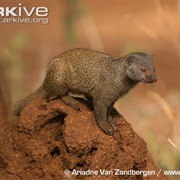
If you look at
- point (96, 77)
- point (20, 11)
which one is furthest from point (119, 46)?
point (20, 11)

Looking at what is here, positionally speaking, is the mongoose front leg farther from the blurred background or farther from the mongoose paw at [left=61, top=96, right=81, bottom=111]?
the blurred background

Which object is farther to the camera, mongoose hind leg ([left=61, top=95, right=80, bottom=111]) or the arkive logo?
the arkive logo

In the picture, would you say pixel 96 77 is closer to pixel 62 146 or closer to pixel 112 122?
pixel 112 122

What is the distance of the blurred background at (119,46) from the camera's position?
4.52m

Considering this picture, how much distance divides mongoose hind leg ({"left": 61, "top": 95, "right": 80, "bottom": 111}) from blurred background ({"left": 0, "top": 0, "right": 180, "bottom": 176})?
647 mm

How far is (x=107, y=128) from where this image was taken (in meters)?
3.99

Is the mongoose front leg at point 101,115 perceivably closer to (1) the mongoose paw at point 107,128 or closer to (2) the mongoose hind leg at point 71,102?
(1) the mongoose paw at point 107,128

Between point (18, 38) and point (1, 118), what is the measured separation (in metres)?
0.73

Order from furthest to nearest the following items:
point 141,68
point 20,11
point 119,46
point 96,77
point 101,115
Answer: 1. point 119,46
2. point 20,11
3. point 96,77
4. point 101,115
5. point 141,68

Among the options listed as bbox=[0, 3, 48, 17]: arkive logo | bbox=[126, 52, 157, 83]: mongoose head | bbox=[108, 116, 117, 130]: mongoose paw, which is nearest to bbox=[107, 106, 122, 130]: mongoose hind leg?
bbox=[108, 116, 117, 130]: mongoose paw

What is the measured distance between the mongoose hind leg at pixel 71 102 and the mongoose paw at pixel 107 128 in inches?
8.6

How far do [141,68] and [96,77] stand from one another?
0.40 metres

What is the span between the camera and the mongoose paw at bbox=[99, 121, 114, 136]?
→ 3984 millimetres

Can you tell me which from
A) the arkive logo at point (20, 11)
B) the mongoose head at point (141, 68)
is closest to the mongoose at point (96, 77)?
the mongoose head at point (141, 68)
